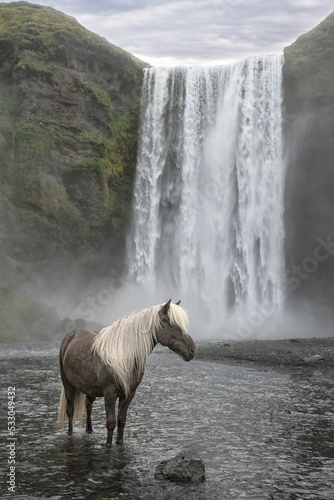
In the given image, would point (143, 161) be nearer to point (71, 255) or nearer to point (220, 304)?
point (71, 255)

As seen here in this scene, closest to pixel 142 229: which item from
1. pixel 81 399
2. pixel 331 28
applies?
pixel 331 28

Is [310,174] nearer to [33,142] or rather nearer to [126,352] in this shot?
[33,142]

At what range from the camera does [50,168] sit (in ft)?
172

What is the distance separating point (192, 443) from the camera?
1285cm

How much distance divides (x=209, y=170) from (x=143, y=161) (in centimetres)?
603

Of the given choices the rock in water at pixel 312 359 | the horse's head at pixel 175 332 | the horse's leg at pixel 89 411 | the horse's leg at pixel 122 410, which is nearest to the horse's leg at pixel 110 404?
the horse's leg at pixel 122 410

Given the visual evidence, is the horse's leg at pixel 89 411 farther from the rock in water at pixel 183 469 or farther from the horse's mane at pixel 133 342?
the rock in water at pixel 183 469

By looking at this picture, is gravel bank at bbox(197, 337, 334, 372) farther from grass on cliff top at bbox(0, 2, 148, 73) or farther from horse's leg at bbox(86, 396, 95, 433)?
grass on cliff top at bbox(0, 2, 148, 73)

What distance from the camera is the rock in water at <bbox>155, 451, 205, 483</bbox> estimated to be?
1020cm

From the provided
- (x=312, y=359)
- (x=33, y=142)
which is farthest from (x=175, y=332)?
(x=33, y=142)

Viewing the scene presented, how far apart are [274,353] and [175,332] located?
20088 millimetres

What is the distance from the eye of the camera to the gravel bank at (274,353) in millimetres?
27203

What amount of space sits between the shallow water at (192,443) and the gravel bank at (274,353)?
16.3 ft

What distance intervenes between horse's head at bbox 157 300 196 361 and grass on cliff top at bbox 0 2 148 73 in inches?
1877
